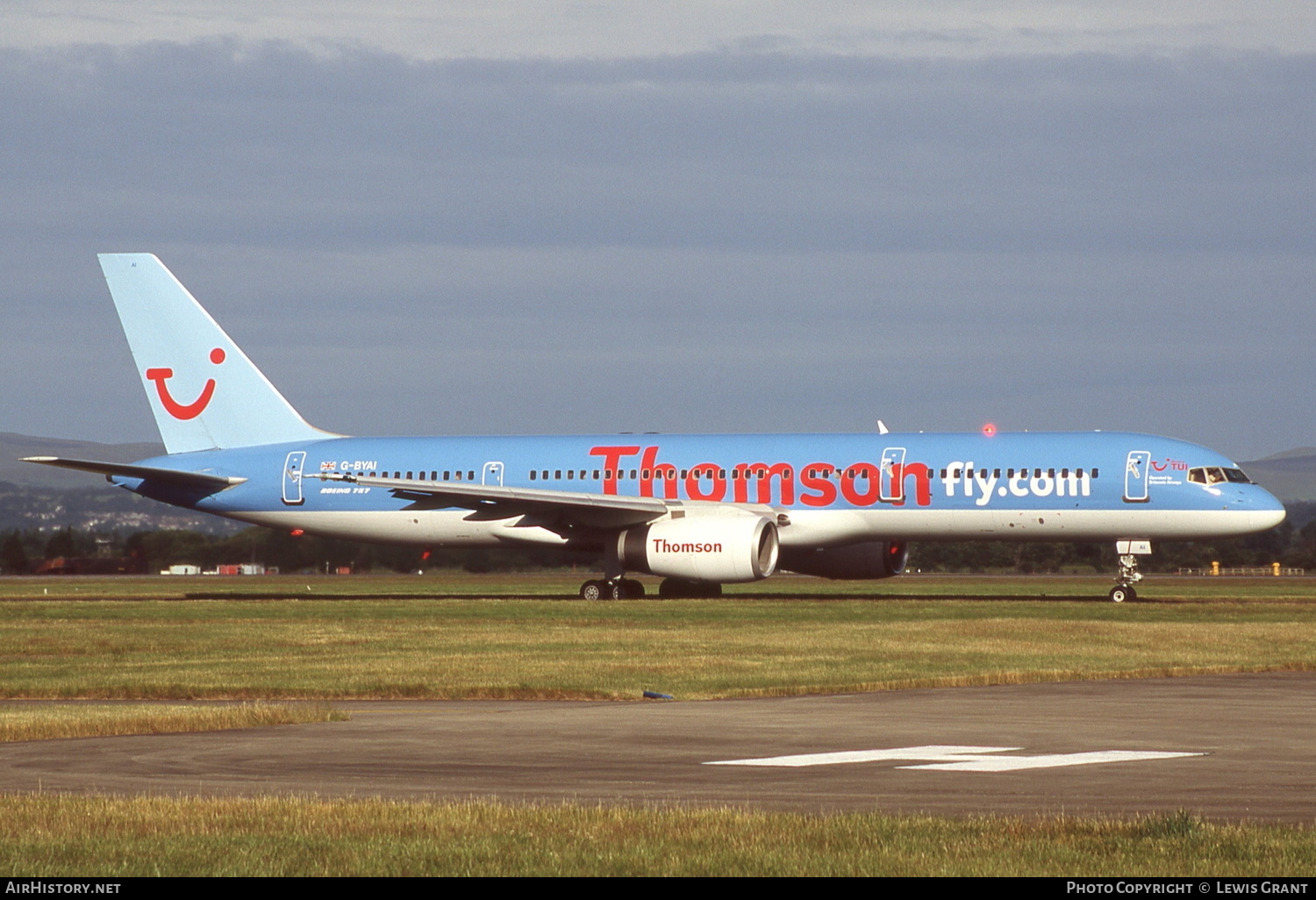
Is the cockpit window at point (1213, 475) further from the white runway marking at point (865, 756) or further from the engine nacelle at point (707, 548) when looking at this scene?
the white runway marking at point (865, 756)

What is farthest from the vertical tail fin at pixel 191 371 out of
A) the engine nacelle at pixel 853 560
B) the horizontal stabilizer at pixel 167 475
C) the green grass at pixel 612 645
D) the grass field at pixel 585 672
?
the engine nacelle at pixel 853 560

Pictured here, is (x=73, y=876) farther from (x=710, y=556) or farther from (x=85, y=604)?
(x=85, y=604)

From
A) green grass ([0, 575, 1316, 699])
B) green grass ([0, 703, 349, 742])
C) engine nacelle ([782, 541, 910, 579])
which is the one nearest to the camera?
green grass ([0, 703, 349, 742])

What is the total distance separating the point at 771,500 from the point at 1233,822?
3676cm

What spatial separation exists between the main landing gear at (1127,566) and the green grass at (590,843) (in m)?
35.7

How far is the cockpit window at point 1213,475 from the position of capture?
45.4 meters

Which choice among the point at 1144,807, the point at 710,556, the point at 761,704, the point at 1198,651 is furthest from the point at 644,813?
the point at 710,556

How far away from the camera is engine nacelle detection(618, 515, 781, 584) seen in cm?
4594

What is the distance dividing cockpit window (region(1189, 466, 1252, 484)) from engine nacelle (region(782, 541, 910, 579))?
8.86m

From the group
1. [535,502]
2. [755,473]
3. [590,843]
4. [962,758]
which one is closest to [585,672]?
[962,758]

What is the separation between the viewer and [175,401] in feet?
185

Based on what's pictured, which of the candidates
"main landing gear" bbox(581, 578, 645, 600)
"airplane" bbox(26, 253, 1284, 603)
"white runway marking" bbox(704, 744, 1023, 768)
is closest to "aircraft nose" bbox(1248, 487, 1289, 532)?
"airplane" bbox(26, 253, 1284, 603)

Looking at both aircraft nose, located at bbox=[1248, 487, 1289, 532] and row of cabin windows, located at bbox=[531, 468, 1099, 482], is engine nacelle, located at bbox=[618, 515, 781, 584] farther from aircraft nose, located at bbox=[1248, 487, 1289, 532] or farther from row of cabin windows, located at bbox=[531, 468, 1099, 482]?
aircraft nose, located at bbox=[1248, 487, 1289, 532]

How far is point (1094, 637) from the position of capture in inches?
1275
